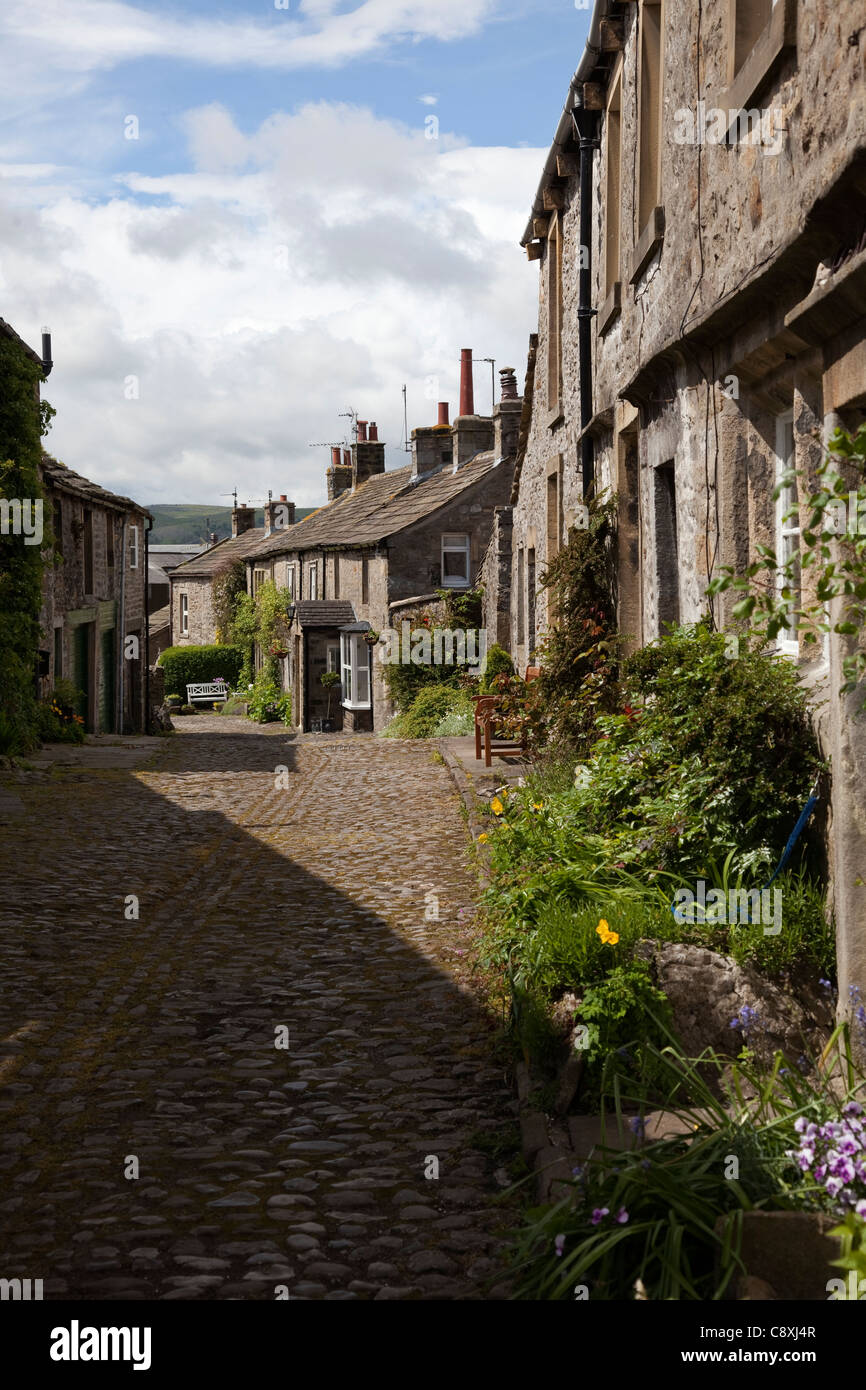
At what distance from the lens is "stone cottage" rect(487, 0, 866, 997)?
4.78 m

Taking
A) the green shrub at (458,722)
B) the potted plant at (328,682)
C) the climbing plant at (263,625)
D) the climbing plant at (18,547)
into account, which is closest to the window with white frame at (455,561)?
the potted plant at (328,682)

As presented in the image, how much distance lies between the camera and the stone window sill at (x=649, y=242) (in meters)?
8.76

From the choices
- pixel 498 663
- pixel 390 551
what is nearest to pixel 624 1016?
pixel 498 663

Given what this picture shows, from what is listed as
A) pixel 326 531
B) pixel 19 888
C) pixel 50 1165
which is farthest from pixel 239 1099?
pixel 326 531

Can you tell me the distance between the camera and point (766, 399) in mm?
6898

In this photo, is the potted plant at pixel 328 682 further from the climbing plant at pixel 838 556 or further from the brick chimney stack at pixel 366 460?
the climbing plant at pixel 838 556

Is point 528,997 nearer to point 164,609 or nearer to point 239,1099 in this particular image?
point 239,1099

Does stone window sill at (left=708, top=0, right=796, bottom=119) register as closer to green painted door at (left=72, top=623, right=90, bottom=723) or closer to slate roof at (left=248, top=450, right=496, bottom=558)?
green painted door at (left=72, top=623, right=90, bottom=723)

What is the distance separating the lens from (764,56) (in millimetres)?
5840

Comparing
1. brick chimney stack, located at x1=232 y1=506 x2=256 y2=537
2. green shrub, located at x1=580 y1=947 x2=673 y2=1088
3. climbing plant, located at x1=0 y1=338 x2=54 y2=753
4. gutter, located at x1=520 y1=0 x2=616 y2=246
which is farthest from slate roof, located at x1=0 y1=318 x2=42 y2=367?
brick chimney stack, located at x1=232 y1=506 x2=256 y2=537

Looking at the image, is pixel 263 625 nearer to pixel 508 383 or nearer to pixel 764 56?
pixel 508 383

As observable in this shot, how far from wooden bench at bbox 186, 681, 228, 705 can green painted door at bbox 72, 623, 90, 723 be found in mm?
21921

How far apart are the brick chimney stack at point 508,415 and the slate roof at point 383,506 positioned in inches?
39.7

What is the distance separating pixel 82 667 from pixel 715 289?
2116cm
